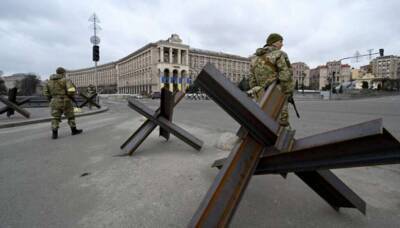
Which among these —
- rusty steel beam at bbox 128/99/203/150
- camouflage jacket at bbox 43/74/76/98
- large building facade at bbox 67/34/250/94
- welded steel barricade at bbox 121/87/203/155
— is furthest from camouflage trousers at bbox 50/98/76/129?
large building facade at bbox 67/34/250/94

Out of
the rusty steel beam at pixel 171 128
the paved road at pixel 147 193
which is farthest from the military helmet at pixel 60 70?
the rusty steel beam at pixel 171 128

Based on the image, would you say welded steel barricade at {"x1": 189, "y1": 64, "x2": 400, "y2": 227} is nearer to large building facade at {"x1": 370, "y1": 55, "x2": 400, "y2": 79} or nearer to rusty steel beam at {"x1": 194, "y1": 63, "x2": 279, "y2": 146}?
rusty steel beam at {"x1": 194, "y1": 63, "x2": 279, "y2": 146}

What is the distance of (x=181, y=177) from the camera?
2740mm

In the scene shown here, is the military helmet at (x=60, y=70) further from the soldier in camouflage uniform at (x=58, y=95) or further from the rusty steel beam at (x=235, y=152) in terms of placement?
the rusty steel beam at (x=235, y=152)

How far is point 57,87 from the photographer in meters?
5.20

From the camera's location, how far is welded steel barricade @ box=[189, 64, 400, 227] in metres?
0.87

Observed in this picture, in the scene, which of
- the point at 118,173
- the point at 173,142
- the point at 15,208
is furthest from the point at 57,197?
the point at 173,142

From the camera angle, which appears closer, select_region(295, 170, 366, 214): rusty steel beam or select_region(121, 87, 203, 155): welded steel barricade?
select_region(295, 170, 366, 214): rusty steel beam

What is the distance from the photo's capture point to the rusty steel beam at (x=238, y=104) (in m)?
1.08

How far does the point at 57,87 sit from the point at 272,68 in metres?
5.43

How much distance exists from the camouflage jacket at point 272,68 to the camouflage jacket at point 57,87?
16.3ft

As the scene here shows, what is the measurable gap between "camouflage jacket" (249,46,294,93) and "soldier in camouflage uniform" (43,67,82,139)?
5.00m

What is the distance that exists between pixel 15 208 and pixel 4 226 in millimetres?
306

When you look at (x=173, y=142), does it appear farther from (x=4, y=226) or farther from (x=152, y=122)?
(x=4, y=226)
